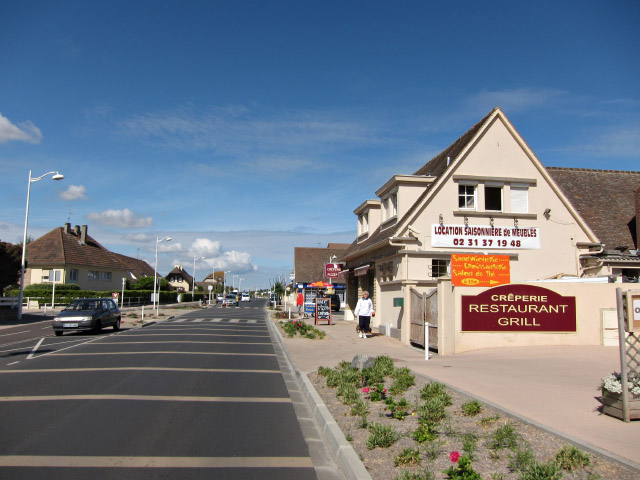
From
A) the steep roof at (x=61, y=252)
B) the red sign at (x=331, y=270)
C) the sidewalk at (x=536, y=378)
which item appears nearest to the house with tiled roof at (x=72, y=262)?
the steep roof at (x=61, y=252)

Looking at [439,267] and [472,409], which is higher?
[439,267]

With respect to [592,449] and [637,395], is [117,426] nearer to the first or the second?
[592,449]

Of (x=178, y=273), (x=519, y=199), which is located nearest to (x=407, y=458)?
(x=519, y=199)

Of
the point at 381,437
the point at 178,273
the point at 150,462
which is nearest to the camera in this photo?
the point at 150,462

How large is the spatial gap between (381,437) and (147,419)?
3.36 metres

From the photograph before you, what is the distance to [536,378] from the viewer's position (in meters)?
9.23

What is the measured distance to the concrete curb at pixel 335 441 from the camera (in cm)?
501

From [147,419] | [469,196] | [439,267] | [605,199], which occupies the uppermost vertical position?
[605,199]

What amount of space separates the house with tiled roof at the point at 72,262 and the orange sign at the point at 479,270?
4324cm

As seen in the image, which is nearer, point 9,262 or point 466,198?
point 466,198

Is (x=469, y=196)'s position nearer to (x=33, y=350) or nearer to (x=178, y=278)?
(x=33, y=350)

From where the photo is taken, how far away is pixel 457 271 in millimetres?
14914

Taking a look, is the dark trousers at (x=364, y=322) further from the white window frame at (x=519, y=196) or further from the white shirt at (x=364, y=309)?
the white window frame at (x=519, y=196)

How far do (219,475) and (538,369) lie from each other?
24.6ft
